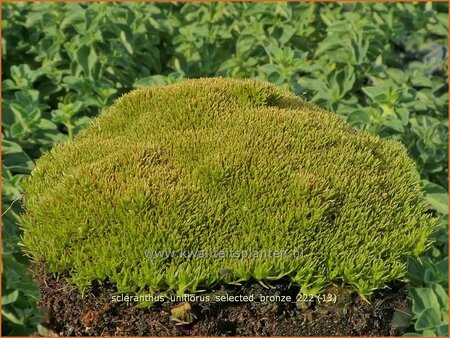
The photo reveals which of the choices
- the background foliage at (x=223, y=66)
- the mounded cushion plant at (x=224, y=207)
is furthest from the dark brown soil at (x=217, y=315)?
the background foliage at (x=223, y=66)

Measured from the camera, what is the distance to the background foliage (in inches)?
171

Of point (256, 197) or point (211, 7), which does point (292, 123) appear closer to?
point (256, 197)

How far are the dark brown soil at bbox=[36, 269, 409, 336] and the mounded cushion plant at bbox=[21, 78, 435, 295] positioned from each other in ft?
0.25

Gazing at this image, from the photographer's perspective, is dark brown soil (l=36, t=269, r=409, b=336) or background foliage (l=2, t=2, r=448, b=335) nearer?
dark brown soil (l=36, t=269, r=409, b=336)

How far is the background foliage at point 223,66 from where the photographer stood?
4.34 metres

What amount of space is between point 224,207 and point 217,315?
1.38 feet

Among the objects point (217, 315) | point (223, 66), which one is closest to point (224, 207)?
point (217, 315)

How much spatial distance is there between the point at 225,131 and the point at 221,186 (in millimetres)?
320

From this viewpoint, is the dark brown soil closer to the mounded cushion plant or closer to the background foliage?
the mounded cushion plant

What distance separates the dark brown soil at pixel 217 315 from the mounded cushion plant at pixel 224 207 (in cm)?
8

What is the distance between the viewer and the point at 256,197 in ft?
9.64

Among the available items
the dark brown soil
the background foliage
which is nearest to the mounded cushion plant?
the dark brown soil

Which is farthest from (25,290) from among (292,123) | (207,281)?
(292,123)

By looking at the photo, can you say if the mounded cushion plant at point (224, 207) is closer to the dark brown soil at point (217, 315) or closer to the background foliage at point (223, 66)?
the dark brown soil at point (217, 315)
